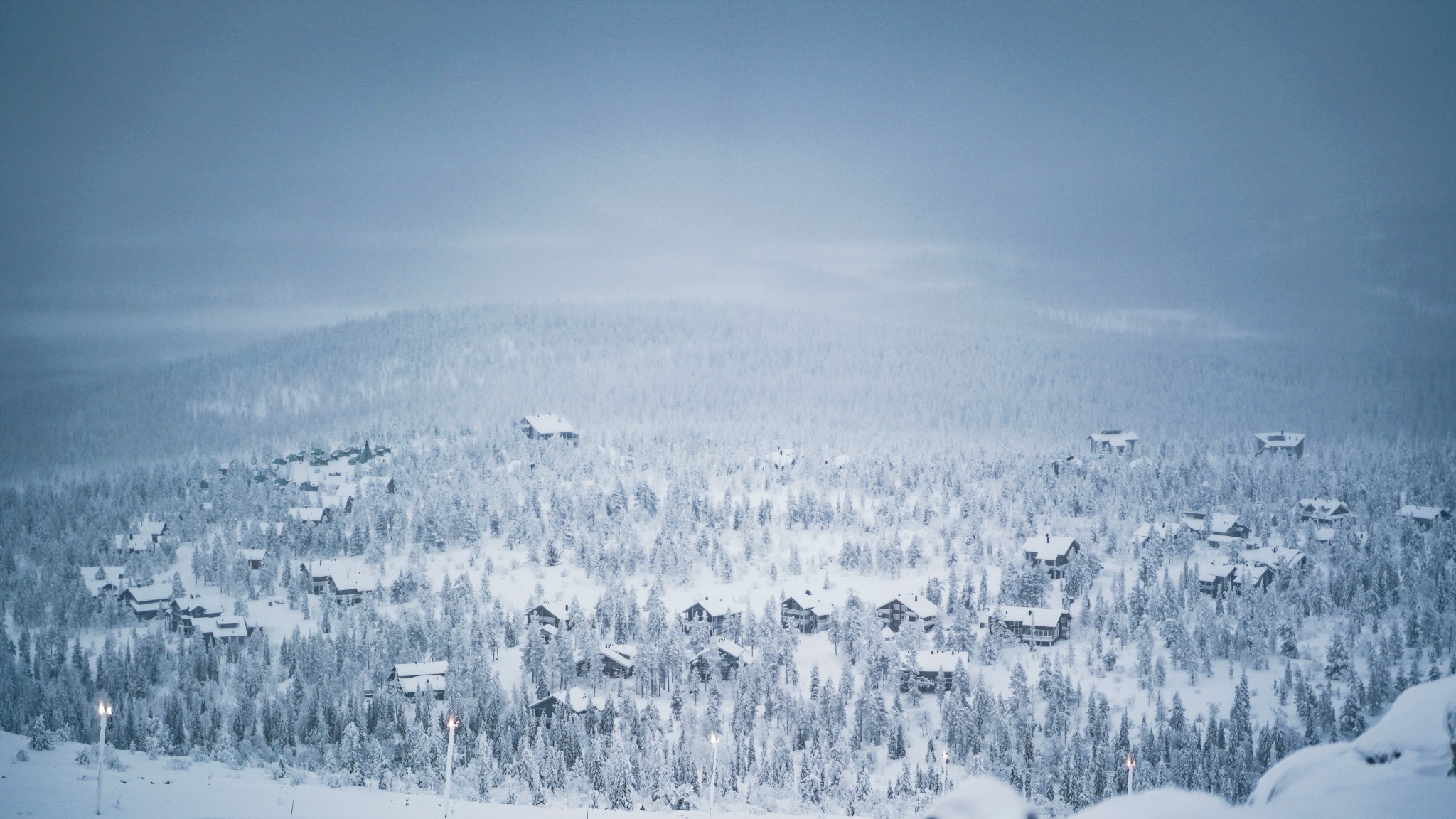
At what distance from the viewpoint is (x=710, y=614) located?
56875 millimetres

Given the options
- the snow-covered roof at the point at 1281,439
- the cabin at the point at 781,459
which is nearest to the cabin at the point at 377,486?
the cabin at the point at 781,459

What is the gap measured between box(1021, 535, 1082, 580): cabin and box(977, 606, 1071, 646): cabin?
1124cm

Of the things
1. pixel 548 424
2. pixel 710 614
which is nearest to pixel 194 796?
pixel 710 614

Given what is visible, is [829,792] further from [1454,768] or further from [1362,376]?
[1362,376]

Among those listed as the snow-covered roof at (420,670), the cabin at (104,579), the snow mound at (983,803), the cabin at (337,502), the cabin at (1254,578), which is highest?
the snow mound at (983,803)

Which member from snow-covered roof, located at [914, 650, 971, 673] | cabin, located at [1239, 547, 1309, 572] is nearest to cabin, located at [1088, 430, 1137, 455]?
cabin, located at [1239, 547, 1309, 572]

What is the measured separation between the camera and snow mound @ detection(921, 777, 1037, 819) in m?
5.93

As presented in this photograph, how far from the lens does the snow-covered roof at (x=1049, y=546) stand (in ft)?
218

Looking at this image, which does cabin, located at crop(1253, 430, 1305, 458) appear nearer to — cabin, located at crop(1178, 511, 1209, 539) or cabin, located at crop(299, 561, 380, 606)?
cabin, located at crop(1178, 511, 1209, 539)

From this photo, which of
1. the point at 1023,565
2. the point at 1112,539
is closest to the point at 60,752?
the point at 1023,565

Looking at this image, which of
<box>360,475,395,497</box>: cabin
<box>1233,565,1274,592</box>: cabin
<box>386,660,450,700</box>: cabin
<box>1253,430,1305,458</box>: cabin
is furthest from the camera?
<box>1253,430,1305,458</box>: cabin

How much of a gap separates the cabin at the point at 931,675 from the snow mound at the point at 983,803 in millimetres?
42111

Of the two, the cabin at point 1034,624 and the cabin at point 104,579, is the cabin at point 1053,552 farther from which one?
the cabin at point 104,579

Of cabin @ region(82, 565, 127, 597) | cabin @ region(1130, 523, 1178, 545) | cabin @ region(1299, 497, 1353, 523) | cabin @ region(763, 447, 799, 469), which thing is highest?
cabin @ region(763, 447, 799, 469)
